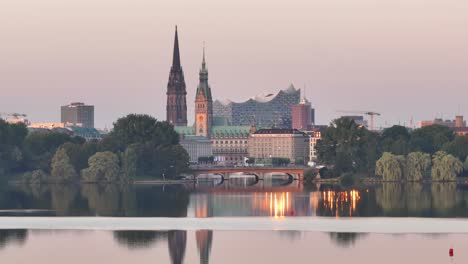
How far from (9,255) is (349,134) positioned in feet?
357

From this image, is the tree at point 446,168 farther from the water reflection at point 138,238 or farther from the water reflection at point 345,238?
the water reflection at point 138,238

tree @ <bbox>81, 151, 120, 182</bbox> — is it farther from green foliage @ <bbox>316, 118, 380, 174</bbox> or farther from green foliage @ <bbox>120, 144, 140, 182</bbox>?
green foliage @ <bbox>316, 118, 380, 174</bbox>

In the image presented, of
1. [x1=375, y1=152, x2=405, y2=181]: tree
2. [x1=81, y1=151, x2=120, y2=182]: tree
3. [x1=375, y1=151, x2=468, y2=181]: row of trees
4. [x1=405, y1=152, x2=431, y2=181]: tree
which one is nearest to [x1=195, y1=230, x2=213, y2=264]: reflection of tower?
[x1=81, y1=151, x2=120, y2=182]: tree

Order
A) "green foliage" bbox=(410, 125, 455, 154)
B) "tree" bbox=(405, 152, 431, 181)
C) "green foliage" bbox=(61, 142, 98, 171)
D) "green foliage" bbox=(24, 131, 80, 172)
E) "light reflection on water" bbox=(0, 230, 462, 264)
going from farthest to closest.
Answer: "green foliage" bbox=(410, 125, 455, 154) → "tree" bbox=(405, 152, 431, 181) → "green foliage" bbox=(24, 131, 80, 172) → "green foliage" bbox=(61, 142, 98, 171) → "light reflection on water" bbox=(0, 230, 462, 264)

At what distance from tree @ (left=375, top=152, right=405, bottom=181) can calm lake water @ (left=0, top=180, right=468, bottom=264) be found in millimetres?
38336

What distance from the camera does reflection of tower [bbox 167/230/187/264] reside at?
71750mm

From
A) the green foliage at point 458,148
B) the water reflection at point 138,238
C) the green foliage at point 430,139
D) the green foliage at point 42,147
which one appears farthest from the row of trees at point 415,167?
the water reflection at point 138,238

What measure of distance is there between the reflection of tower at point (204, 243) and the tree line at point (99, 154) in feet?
246

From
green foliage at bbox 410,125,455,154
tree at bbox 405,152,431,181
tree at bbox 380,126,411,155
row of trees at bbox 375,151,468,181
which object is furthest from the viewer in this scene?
green foliage at bbox 410,125,455,154

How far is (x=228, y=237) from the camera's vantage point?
8181cm

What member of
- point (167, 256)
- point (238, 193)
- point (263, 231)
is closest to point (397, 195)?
point (238, 193)

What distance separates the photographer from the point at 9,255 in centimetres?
7219

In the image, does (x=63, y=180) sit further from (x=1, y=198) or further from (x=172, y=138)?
(x=1, y=198)

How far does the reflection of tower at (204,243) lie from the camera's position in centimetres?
7200
